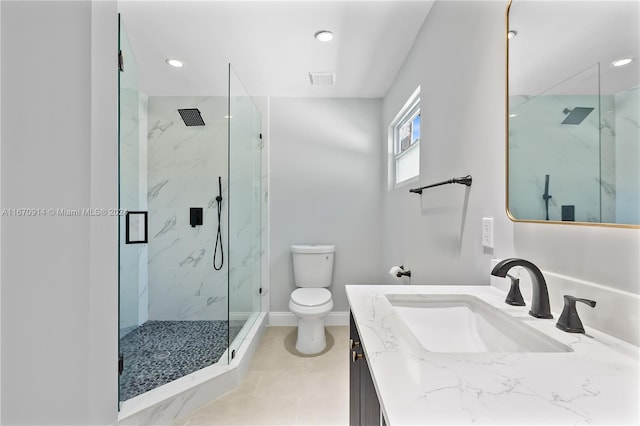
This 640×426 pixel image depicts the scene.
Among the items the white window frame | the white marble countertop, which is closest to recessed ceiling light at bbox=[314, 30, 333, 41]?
the white window frame

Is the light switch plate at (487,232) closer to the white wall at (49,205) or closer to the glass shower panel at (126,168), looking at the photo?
the white wall at (49,205)

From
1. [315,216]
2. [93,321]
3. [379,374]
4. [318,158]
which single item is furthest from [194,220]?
[379,374]

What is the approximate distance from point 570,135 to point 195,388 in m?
1.98

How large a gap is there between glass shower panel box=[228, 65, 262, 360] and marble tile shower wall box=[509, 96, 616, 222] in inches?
72.3

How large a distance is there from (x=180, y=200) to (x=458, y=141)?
95.7 inches

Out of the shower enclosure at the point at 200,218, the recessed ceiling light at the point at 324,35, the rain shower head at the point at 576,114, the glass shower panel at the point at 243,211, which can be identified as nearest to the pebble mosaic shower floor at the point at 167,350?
the shower enclosure at the point at 200,218

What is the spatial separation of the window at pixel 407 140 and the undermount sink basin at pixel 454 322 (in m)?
1.21

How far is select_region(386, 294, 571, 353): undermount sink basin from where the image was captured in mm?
770

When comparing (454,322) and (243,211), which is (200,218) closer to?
(243,211)

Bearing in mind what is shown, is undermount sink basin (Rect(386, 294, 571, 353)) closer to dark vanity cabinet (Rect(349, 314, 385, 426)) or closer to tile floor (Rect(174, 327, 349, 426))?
dark vanity cabinet (Rect(349, 314, 385, 426))

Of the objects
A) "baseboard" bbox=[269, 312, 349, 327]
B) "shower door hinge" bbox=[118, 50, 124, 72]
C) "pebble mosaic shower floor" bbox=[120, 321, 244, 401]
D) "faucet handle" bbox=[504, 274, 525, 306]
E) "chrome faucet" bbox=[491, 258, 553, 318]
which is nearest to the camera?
"chrome faucet" bbox=[491, 258, 553, 318]

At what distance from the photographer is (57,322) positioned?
769 mm

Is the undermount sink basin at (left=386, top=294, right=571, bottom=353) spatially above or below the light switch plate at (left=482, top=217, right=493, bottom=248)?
below

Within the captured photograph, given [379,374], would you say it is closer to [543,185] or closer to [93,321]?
[543,185]
